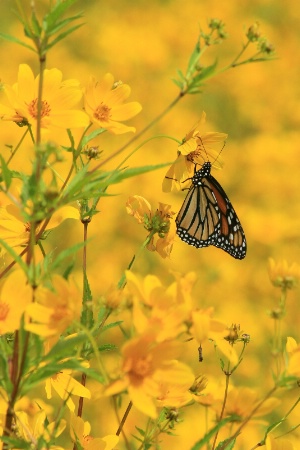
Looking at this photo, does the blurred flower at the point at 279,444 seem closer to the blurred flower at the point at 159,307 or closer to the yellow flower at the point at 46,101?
the blurred flower at the point at 159,307

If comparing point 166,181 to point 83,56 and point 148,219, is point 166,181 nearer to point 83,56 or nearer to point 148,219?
point 148,219

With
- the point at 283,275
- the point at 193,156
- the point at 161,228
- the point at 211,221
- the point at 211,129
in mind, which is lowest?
the point at 283,275

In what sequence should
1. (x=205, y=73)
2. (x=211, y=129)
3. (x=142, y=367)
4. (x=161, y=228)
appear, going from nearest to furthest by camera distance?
(x=142, y=367), (x=205, y=73), (x=161, y=228), (x=211, y=129)

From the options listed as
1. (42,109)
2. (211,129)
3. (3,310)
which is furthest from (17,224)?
(211,129)

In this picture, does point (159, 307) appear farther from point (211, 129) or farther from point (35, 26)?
point (211, 129)

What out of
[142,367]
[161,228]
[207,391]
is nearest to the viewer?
[142,367]

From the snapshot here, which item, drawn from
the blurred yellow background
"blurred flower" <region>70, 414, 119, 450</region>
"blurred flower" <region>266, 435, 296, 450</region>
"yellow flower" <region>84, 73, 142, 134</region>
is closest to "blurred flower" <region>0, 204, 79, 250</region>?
"yellow flower" <region>84, 73, 142, 134</region>

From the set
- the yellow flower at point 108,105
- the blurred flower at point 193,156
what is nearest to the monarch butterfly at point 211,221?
the blurred flower at point 193,156

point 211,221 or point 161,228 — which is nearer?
point 161,228
